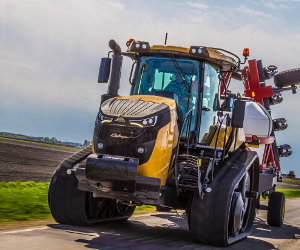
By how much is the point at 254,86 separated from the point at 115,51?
7046mm

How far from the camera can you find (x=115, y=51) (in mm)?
9219

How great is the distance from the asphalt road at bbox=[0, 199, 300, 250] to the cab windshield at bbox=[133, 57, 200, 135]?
1.82 metres

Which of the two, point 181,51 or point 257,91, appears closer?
point 181,51

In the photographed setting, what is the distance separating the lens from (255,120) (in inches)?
494

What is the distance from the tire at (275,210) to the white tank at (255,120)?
1.62m

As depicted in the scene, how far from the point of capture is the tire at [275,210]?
13.0m

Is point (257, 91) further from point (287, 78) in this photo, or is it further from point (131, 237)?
point (131, 237)

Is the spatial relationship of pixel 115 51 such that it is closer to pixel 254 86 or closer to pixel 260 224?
pixel 260 224

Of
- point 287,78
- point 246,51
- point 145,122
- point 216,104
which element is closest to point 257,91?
point 287,78

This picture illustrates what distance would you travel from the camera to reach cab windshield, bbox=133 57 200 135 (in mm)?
9078

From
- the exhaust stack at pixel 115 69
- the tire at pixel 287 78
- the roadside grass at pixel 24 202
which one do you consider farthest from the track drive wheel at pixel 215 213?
the tire at pixel 287 78

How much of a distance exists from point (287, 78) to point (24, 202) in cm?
726

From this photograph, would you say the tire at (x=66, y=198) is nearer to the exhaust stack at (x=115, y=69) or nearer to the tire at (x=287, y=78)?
the exhaust stack at (x=115, y=69)

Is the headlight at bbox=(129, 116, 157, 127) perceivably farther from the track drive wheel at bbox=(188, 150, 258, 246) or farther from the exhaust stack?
the exhaust stack
